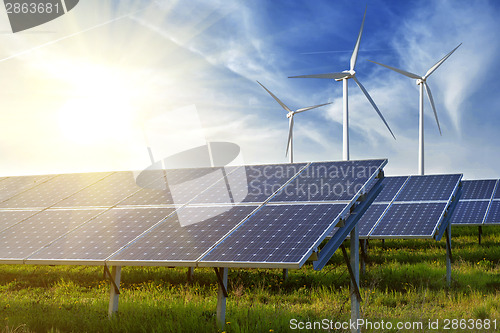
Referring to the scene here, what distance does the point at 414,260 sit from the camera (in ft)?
82.0

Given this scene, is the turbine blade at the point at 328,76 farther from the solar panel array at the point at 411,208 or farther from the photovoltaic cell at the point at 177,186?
the photovoltaic cell at the point at 177,186

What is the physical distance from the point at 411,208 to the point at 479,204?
13.0m

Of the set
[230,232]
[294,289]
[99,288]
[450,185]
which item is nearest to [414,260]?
[450,185]

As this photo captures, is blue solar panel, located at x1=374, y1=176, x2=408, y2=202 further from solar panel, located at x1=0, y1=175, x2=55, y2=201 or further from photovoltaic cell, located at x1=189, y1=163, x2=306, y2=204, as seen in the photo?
solar panel, located at x1=0, y1=175, x2=55, y2=201

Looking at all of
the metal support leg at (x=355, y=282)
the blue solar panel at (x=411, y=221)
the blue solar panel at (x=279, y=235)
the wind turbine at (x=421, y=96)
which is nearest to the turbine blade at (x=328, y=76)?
the wind turbine at (x=421, y=96)

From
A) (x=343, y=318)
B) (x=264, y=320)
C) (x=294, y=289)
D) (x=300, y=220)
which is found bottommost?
(x=294, y=289)

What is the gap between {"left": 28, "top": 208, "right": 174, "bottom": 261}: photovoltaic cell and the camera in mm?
10898

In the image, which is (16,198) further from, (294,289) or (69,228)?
(294,289)

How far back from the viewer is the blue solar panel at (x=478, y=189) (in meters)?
33.2

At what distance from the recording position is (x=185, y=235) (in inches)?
426

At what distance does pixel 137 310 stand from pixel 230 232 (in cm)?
406

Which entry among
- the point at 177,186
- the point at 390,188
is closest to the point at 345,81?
the point at 390,188

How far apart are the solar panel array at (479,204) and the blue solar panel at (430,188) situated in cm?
613

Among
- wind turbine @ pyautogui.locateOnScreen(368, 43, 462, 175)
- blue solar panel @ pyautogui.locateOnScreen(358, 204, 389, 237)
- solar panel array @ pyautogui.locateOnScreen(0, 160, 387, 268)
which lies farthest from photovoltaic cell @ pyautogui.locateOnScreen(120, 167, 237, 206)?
wind turbine @ pyautogui.locateOnScreen(368, 43, 462, 175)
